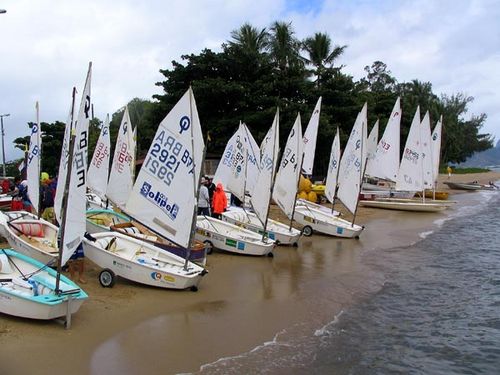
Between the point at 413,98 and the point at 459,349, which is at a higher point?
the point at 413,98

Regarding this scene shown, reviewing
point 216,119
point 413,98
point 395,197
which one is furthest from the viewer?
point 413,98

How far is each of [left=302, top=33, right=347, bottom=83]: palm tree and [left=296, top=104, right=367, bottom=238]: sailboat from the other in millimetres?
24218

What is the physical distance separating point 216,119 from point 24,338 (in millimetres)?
25648

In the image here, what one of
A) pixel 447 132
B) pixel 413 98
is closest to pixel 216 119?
pixel 413 98

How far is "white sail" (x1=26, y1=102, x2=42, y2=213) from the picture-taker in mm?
12500

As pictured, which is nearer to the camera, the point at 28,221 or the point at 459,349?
the point at 459,349

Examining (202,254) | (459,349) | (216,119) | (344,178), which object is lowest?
(459,349)

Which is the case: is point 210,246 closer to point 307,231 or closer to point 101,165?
point 307,231

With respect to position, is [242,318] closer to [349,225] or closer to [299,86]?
[349,225]

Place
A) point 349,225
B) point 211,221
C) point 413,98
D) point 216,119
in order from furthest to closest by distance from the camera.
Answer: point 413,98, point 216,119, point 349,225, point 211,221

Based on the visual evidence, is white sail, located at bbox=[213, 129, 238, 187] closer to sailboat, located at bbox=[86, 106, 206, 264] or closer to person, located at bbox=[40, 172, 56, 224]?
sailboat, located at bbox=[86, 106, 206, 264]

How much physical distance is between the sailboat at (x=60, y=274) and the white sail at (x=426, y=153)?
22644mm

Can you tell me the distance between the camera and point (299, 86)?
32.1m

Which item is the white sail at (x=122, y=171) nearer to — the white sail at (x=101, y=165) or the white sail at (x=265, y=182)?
the white sail at (x=101, y=165)
